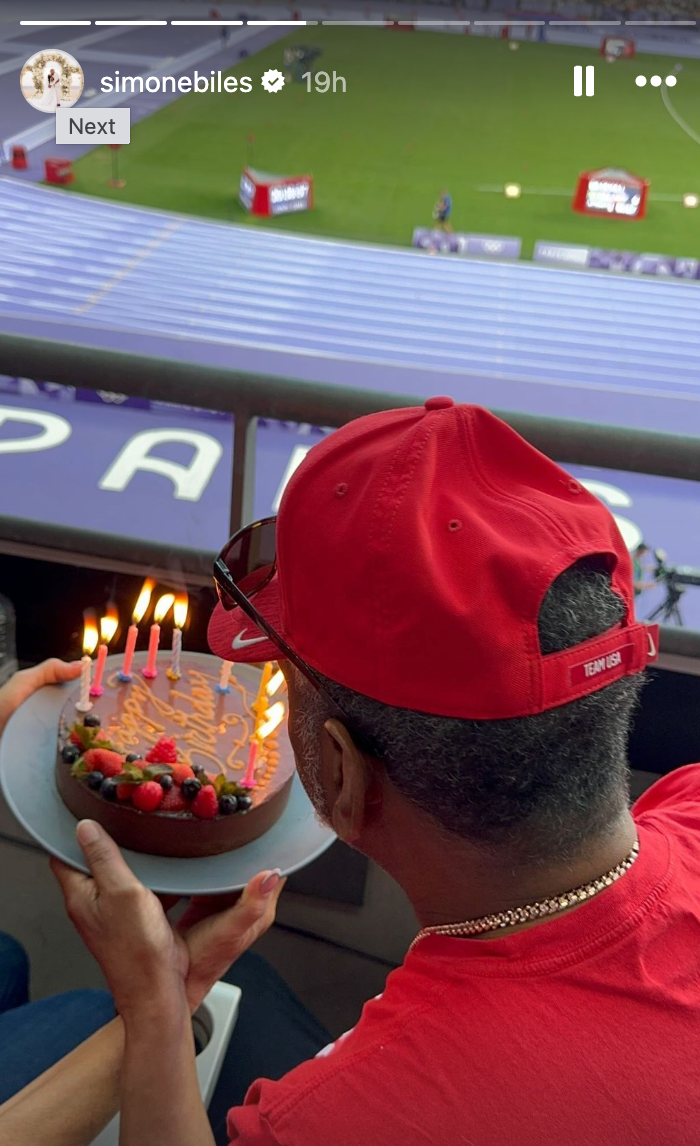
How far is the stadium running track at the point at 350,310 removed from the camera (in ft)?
26.0

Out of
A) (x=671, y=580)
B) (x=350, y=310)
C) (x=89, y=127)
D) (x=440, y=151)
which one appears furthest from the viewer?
(x=440, y=151)

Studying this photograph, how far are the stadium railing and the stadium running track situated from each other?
602 cm

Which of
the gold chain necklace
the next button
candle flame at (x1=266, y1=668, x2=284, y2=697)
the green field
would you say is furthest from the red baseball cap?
the green field

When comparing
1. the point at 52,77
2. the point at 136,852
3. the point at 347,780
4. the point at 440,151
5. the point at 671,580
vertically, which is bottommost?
the point at 671,580

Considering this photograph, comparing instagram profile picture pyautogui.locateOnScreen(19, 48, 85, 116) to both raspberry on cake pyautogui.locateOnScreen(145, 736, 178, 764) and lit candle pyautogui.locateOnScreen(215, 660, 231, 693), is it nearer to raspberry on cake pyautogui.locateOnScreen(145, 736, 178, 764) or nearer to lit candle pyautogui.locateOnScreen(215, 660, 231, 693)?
lit candle pyautogui.locateOnScreen(215, 660, 231, 693)

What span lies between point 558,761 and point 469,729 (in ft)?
0.18

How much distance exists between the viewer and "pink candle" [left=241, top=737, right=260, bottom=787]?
93cm

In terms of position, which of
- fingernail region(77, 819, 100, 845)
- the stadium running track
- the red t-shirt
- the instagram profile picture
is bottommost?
the stadium running track

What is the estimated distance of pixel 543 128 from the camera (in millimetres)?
8766

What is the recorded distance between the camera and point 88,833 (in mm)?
785

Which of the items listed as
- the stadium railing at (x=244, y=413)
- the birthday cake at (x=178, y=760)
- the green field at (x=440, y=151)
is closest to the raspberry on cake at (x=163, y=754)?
the birthday cake at (x=178, y=760)

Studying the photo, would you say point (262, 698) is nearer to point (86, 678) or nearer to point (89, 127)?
point (86, 678)

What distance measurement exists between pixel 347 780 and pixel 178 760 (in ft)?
1.45

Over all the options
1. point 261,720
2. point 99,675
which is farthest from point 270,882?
point 99,675
